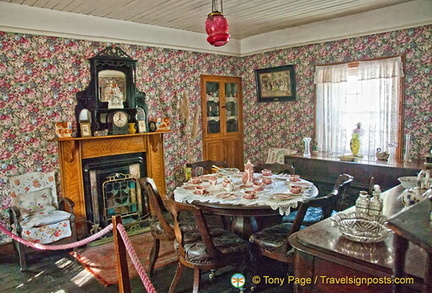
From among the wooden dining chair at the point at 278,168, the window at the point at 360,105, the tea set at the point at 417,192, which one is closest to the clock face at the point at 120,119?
the wooden dining chair at the point at 278,168

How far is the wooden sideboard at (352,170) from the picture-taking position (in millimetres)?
4074

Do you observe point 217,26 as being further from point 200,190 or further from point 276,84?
point 276,84

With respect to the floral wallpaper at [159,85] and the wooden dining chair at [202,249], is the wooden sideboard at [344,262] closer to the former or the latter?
the wooden dining chair at [202,249]

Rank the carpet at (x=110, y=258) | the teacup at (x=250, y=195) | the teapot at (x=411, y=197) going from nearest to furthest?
the teapot at (x=411, y=197)
the teacup at (x=250, y=195)
the carpet at (x=110, y=258)

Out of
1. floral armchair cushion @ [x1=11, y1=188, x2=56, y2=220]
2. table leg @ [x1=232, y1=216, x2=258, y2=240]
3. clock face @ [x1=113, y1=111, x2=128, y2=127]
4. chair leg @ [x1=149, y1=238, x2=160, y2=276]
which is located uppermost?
clock face @ [x1=113, y1=111, x2=128, y2=127]

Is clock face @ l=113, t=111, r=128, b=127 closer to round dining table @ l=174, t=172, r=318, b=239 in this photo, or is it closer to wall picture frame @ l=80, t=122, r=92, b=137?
wall picture frame @ l=80, t=122, r=92, b=137

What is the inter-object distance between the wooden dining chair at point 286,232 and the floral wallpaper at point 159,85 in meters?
2.39

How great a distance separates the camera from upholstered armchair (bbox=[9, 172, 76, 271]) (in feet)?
12.0

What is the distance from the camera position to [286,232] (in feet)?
9.96

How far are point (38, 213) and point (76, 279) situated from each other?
104cm

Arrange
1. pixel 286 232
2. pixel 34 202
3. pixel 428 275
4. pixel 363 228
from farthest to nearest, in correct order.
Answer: pixel 34 202 → pixel 286 232 → pixel 363 228 → pixel 428 275

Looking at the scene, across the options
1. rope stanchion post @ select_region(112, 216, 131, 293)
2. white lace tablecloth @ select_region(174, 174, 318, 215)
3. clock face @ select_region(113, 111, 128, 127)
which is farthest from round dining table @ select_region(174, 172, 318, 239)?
clock face @ select_region(113, 111, 128, 127)

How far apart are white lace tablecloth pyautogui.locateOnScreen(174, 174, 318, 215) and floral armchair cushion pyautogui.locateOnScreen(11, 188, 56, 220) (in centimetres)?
184

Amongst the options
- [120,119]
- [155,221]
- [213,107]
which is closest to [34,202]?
[120,119]
